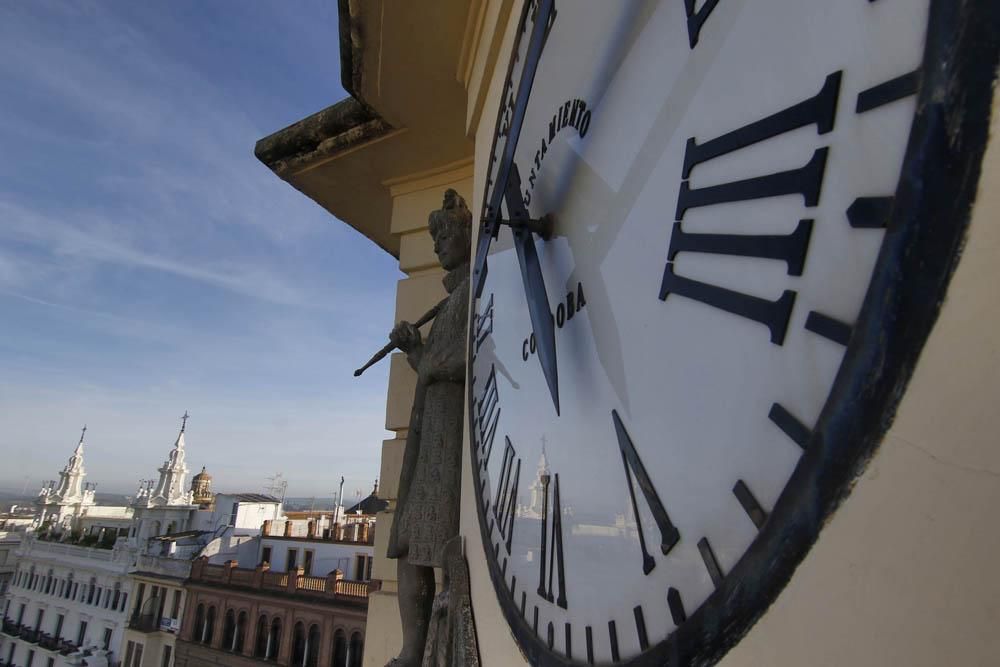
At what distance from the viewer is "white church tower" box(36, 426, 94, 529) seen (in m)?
31.3

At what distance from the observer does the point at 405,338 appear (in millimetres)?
1470

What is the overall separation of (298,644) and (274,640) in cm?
95

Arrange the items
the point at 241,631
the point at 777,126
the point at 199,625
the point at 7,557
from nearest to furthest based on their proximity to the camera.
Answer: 1. the point at 777,126
2. the point at 241,631
3. the point at 199,625
4. the point at 7,557

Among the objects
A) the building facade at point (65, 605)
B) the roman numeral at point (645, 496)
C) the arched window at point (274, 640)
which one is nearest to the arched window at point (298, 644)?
the arched window at point (274, 640)

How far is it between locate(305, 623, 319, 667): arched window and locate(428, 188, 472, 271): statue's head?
48.3 feet

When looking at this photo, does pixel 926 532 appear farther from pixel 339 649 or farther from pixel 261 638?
pixel 261 638

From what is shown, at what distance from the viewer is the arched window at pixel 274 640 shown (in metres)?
14.2

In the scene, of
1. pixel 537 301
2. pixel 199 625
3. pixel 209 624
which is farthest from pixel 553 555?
pixel 199 625

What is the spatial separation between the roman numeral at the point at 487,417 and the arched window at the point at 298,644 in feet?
50.6

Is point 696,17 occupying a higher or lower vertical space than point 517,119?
lower

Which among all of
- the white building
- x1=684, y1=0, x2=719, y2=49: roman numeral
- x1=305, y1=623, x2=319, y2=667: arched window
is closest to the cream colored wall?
x1=684, y1=0, x2=719, y2=49: roman numeral

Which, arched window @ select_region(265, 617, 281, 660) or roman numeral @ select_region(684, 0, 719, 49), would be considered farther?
arched window @ select_region(265, 617, 281, 660)

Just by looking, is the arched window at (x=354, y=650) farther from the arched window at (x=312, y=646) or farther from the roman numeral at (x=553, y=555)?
the roman numeral at (x=553, y=555)

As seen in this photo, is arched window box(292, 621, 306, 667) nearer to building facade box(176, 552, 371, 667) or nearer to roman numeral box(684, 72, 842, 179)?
building facade box(176, 552, 371, 667)
